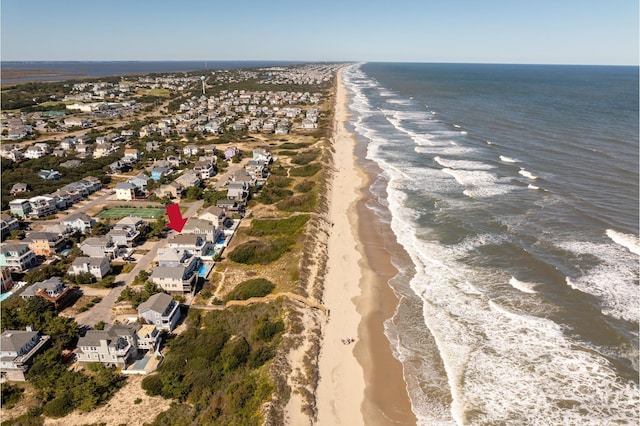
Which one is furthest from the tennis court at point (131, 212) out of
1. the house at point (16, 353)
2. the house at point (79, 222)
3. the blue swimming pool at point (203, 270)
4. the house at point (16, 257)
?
the house at point (16, 353)

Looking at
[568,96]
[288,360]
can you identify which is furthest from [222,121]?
[568,96]

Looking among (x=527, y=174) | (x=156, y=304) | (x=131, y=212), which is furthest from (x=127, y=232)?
(x=527, y=174)

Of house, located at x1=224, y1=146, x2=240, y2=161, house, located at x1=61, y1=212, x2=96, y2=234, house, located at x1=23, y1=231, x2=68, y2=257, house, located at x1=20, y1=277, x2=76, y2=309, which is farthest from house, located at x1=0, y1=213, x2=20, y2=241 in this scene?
house, located at x1=224, y1=146, x2=240, y2=161

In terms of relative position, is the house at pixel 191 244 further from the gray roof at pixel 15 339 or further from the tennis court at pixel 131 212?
the gray roof at pixel 15 339

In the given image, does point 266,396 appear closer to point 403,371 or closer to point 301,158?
point 403,371

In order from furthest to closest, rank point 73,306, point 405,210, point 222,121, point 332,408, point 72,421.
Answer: point 222,121
point 405,210
point 73,306
point 332,408
point 72,421
